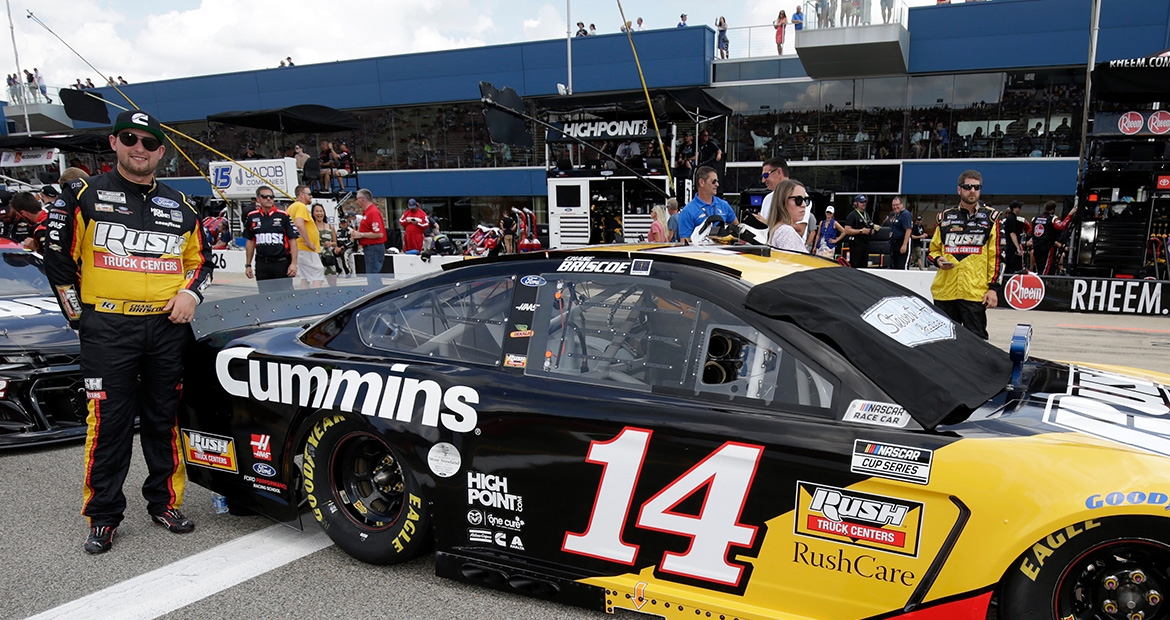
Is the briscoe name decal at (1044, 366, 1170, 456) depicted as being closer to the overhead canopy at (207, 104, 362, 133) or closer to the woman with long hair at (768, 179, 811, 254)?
the woman with long hair at (768, 179, 811, 254)

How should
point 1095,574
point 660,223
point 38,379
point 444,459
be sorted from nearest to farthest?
1. point 1095,574
2. point 444,459
3. point 38,379
4. point 660,223

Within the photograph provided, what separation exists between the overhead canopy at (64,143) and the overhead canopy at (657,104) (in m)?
12.5

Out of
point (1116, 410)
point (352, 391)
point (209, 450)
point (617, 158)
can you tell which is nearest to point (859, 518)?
point (1116, 410)

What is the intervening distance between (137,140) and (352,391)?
1.56 metres

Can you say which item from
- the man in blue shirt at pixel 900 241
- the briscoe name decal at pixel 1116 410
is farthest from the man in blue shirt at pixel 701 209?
the man in blue shirt at pixel 900 241

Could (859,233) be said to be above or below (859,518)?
above

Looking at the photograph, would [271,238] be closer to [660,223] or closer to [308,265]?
[308,265]

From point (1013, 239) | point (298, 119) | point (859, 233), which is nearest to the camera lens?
point (1013, 239)

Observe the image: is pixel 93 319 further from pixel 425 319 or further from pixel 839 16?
pixel 839 16

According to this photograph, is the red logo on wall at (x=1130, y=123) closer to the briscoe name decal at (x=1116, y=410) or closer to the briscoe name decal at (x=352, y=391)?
the briscoe name decal at (x=1116, y=410)

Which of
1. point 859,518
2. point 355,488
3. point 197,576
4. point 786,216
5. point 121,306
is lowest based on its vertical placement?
point 197,576

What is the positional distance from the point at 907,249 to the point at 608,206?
7377 mm

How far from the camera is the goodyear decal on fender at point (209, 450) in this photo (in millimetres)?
3512

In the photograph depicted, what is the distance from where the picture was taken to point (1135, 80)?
1073cm
